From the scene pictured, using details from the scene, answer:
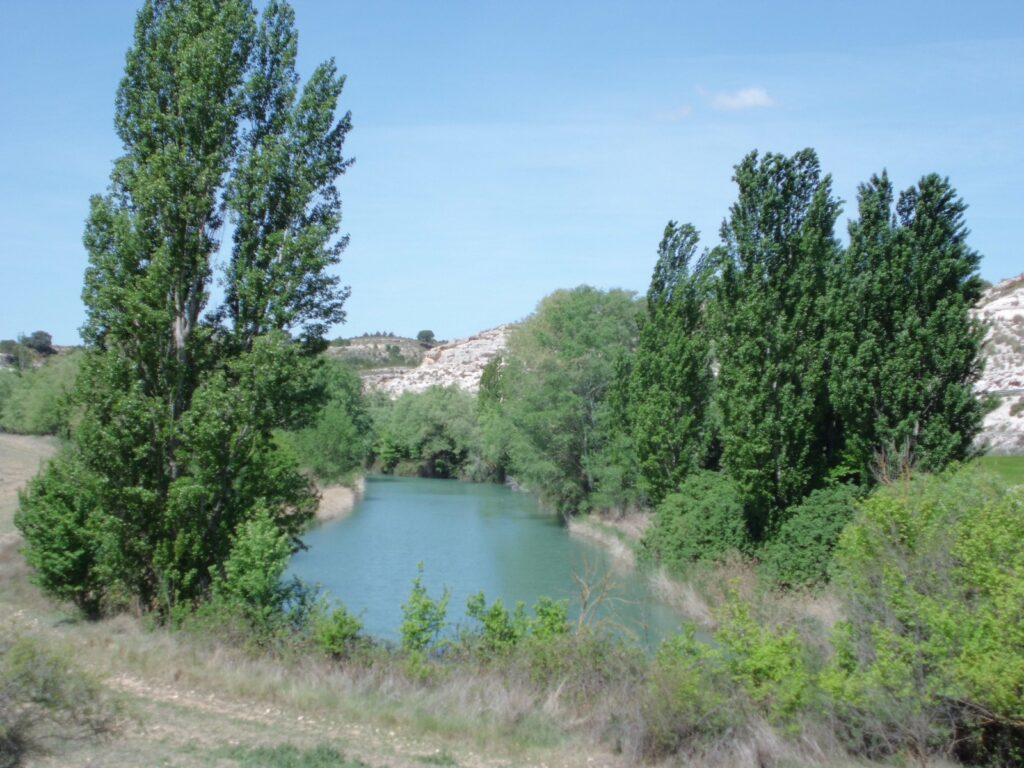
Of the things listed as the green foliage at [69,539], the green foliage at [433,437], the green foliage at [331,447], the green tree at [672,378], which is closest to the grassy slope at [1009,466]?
the green tree at [672,378]

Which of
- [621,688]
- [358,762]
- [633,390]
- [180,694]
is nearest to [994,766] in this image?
[621,688]

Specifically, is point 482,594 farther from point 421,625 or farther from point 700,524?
point 700,524

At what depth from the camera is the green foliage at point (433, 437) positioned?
7006cm

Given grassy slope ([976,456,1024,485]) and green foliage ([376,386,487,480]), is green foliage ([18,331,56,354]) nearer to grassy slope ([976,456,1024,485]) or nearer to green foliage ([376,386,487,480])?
green foliage ([376,386,487,480])

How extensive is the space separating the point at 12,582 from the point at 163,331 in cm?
693

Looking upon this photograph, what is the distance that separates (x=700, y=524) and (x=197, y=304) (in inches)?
532

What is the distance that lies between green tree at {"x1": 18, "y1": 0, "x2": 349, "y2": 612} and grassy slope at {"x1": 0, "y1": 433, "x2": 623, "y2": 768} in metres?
2.27

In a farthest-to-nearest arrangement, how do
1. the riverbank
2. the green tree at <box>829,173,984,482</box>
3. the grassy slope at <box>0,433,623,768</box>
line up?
1. the riverbank
2. the green tree at <box>829,173,984,482</box>
3. the grassy slope at <box>0,433,623,768</box>

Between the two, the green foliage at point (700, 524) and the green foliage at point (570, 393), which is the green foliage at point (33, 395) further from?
the green foliage at point (700, 524)

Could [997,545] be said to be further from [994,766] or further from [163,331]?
[163,331]

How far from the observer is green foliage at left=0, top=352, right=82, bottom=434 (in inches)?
2109

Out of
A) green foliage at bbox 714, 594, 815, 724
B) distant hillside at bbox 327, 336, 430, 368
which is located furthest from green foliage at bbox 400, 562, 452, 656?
distant hillside at bbox 327, 336, 430, 368

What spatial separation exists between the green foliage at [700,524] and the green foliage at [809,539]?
57.2 inches

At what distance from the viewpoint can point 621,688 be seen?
11.0 metres
